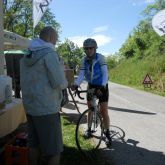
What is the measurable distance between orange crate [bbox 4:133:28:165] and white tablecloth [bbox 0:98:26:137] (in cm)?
79

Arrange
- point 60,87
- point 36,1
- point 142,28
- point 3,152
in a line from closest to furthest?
point 60,87 < point 3,152 < point 36,1 < point 142,28

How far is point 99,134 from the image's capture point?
8.00 meters

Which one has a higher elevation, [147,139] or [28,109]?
[28,109]

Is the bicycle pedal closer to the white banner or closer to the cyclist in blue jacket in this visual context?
the cyclist in blue jacket

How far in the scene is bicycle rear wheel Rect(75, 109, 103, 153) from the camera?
286 inches

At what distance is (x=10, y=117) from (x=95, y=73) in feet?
5.54

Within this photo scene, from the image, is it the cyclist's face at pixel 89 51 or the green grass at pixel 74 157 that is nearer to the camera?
the green grass at pixel 74 157

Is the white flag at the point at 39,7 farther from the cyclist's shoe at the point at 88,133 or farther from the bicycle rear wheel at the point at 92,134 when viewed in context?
the cyclist's shoe at the point at 88,133

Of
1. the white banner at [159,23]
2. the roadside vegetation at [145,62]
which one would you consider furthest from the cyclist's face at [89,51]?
the roadside vegetation at [145,62]

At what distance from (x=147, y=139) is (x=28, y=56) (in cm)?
427

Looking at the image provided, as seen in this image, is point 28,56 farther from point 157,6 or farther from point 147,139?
point 157,6

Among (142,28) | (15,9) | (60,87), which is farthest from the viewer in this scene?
(142,28)

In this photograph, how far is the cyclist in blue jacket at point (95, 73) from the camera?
7.39m

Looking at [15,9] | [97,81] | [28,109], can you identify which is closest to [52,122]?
[28,109]
